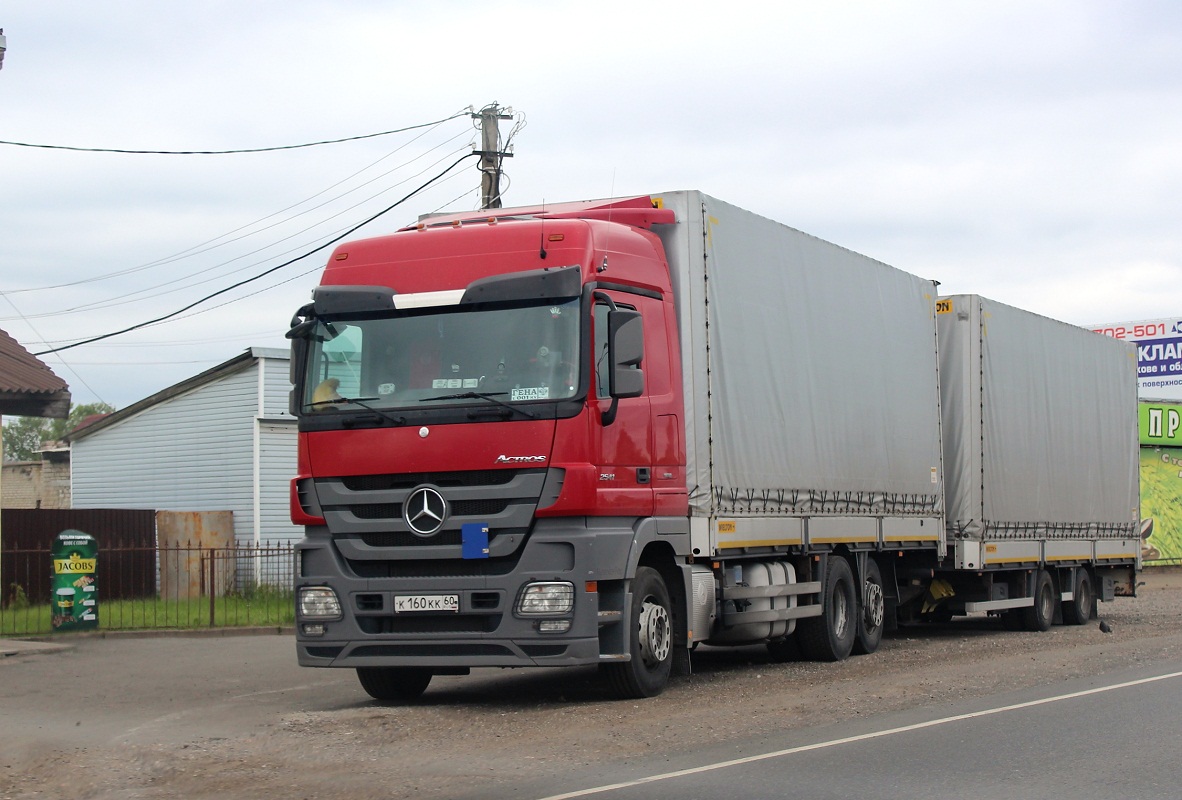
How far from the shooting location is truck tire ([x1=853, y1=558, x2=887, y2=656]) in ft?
51.6

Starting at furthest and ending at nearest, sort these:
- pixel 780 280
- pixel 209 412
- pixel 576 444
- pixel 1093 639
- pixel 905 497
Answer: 1. pixel 209 412
2. pixel 1093 639
3. pixel 905 497
4. pixel 780 280
5. pixel 576 444

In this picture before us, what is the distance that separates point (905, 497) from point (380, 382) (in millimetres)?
7484

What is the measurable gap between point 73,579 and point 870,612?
10018 mm

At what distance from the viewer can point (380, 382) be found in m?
11.1

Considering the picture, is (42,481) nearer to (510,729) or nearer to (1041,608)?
(1041,608)

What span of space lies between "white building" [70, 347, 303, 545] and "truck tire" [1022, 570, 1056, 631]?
554 inches

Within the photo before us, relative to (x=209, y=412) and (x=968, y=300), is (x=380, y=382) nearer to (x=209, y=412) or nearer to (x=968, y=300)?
(x=968, y=300)

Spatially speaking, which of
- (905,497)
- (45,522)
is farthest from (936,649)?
(45,522)

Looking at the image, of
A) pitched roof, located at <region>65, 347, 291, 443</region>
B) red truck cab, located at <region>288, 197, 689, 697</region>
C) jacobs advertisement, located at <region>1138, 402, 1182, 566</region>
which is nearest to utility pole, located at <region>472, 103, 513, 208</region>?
pitched roof, located at <region>65, 347, 291, 443</region>

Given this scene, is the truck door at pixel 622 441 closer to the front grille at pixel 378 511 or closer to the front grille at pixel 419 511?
the front grille at pixel 419 511

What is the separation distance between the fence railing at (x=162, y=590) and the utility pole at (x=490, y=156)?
653 cm

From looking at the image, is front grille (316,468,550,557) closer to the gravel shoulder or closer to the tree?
the gravel shoulder

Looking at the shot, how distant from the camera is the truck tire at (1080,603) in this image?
21.5 meters

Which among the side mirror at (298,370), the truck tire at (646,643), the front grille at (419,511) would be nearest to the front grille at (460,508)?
the front grille at (419,511)
